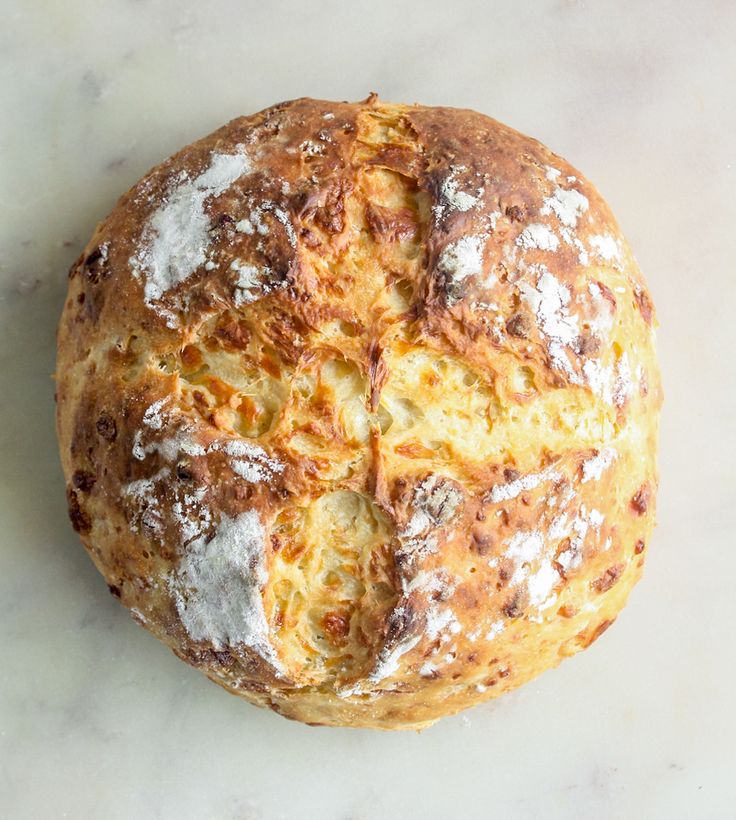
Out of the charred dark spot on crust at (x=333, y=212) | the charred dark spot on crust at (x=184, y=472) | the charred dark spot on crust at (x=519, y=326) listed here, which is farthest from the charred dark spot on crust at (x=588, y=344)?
the charred dark spot on crust at (x=184, y=472)

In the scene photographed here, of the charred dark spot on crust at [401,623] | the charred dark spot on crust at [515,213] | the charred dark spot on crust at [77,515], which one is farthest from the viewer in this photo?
the charred dark spot on crust at [77,515]

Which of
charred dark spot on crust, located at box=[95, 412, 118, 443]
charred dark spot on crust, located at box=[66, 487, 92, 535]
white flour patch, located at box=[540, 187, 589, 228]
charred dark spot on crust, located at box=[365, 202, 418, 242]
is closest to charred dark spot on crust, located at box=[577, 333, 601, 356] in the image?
white flour patch, located at box=[540, 187, 589, 228]

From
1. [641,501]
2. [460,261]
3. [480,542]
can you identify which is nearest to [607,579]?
[641,501]

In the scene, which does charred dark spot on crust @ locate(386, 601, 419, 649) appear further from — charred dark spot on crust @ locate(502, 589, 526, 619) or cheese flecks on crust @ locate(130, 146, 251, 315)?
cheese flecks on crust @ locate(130, 146, 251, 315)

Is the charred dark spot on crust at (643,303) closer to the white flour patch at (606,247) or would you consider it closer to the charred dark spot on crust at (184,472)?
the white flour patch at (606,247)

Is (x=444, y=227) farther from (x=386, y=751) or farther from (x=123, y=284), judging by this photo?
(x=386, y=751)

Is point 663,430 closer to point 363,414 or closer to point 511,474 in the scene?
point 511,474
